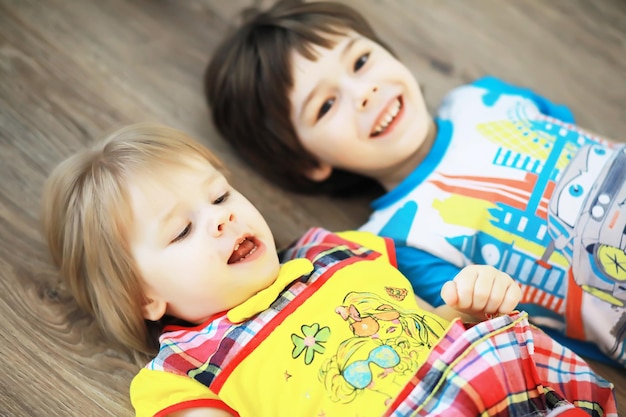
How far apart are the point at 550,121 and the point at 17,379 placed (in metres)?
1.08

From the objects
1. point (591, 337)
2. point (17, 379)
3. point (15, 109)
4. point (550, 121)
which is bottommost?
point (17, 379)

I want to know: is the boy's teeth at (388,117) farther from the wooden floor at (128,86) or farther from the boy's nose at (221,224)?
the boy's nose at (221,224)

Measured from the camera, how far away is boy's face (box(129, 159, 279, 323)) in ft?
3.01

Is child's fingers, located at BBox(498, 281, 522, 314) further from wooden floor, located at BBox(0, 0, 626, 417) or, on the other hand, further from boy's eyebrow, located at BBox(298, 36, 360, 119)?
boy's eyebrow, located at BBox(298, 36, 360, 119)

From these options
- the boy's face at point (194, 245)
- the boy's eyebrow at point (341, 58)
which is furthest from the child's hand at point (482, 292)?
the boy's eyebrow at point (341, 58)

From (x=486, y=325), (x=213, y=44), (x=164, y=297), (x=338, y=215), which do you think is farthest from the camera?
(x=213, y=44)

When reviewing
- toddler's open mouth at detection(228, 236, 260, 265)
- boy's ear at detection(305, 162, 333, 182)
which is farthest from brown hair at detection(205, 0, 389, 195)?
toddler's open mouth at detection(228, 236, 260, 265)

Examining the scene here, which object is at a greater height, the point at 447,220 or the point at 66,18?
the point at 447,220

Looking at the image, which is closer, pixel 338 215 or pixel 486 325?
pixel 486 325

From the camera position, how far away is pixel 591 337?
1.09m

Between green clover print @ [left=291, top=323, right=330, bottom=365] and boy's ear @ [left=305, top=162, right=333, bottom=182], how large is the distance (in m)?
0.48

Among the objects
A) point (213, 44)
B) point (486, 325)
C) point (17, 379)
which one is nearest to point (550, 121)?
point (486, 325)

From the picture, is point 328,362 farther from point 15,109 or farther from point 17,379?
point 15,109

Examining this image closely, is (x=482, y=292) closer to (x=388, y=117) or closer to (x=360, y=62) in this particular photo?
(x=388, y=117)
